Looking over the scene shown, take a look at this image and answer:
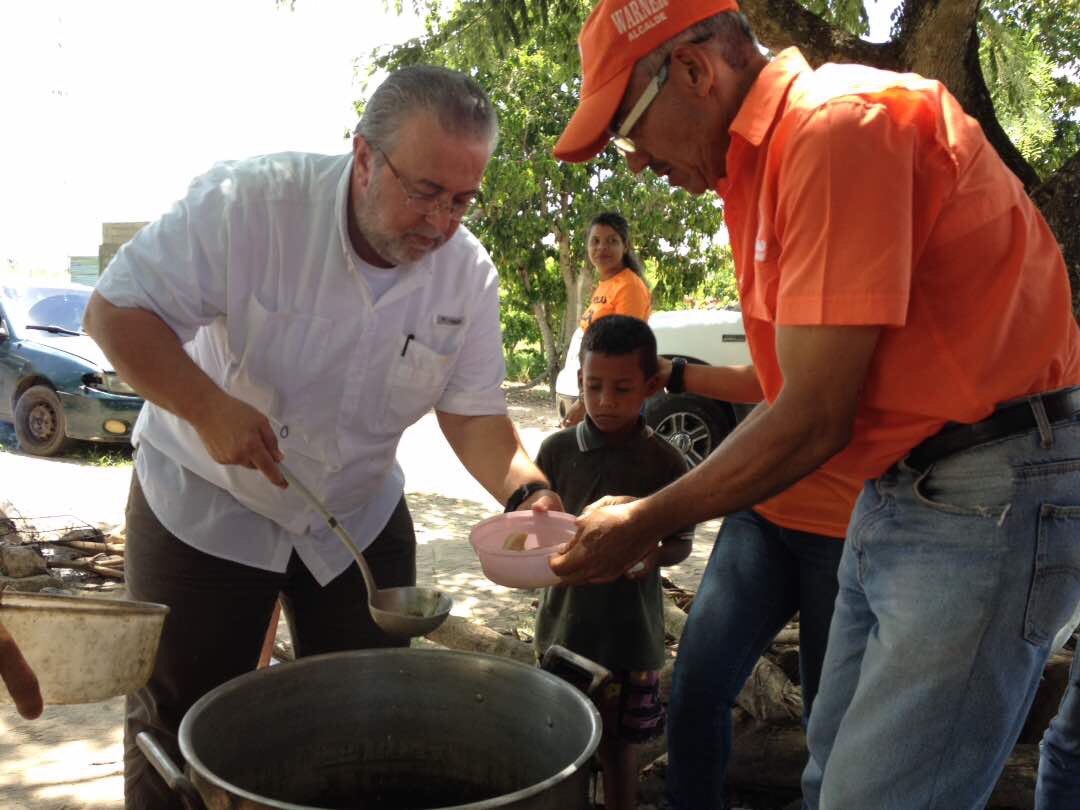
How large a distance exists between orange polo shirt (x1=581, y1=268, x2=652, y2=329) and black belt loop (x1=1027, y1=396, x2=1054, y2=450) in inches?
176

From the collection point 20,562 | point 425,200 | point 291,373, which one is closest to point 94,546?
point 20,562

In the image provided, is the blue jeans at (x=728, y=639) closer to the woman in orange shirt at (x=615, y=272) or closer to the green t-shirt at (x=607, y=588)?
the green t-shirt at (x=607, y=588)

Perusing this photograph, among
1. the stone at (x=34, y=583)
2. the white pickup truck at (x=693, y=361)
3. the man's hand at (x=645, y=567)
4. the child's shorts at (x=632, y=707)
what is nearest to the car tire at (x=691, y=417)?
the white pickup truck at (x=693, y=361)

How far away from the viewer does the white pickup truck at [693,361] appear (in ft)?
22.6

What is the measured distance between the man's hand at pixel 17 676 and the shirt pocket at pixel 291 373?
0.86 meters

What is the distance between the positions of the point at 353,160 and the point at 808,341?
1.08m

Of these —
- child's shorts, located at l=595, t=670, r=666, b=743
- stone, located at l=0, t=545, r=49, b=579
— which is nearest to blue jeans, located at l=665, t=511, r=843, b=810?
child's shorts, located at l=595, t=670, r=666, b=743

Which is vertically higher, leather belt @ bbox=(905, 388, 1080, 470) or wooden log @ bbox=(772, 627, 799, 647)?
leather belt @ bbox=(905, 388, 1080, 470)

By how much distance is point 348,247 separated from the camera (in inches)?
81.2

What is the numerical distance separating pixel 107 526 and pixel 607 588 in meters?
3.52

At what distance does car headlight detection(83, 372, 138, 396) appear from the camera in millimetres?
8070

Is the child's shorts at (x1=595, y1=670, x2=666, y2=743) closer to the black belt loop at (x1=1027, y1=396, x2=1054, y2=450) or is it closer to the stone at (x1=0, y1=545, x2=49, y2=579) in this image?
the black belt loop at (x1=1027, y1=396, x2=1054, y2=450)

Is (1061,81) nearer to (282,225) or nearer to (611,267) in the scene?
(611,267)

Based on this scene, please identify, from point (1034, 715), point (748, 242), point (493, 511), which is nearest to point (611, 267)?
point (493, 511)
